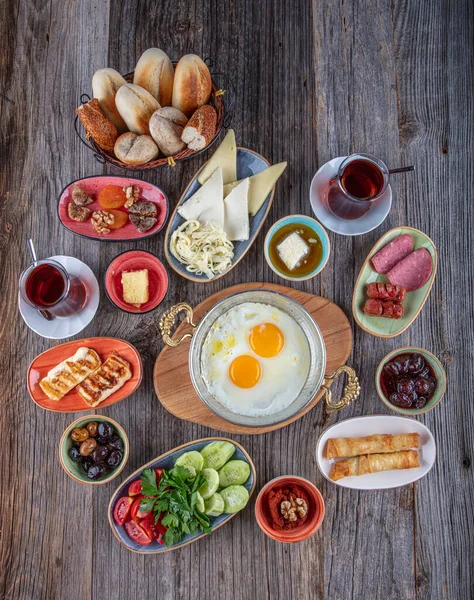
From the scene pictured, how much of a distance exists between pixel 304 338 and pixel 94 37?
7.72 ft

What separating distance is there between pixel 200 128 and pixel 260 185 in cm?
49

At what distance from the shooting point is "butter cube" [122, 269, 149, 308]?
288 centimetres

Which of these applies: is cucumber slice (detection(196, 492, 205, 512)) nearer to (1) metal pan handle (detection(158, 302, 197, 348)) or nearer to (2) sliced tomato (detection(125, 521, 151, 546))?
(2) sliced tomato (detection(125, 521, 151, 546))

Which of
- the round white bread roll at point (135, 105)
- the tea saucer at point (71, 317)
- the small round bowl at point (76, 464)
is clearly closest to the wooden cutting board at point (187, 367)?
the small round bowl at point (76, 464)

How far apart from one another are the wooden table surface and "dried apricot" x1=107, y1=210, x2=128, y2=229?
146mm

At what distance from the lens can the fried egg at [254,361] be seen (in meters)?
2.75

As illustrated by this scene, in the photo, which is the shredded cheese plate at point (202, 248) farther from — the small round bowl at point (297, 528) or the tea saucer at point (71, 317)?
the small round bowl at point (297, 528)

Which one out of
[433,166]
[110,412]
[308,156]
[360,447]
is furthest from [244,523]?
[433,166]

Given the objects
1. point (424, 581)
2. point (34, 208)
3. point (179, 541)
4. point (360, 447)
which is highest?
point (34, 208)

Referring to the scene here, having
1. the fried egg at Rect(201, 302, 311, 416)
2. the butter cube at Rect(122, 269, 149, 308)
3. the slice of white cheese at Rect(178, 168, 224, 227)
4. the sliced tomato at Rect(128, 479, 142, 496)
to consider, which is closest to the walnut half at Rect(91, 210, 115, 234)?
the butter cube at Rect(122, 269, 149, 308)

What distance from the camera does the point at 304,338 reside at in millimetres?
2779

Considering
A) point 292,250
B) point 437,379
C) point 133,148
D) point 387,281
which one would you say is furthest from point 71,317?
point 437,379

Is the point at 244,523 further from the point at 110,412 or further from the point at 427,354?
the point at 427,354

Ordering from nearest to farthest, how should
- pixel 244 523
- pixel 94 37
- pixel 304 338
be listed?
pixel 304 338, pixel 244 523, pixel 94 37
